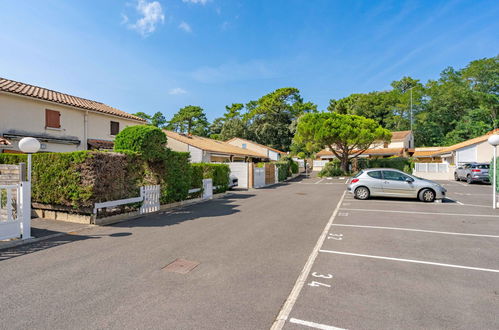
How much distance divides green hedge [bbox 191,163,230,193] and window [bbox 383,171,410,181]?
8.51 metres

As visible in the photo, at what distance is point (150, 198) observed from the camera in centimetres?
901

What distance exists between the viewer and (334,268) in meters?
4.11

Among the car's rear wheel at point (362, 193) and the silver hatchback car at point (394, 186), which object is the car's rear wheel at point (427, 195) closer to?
the silver hatchback car at point (394, 186)

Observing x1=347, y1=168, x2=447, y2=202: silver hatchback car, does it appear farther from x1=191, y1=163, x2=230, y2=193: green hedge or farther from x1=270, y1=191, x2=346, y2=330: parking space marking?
x1=270, y1=191, x2=346, y2=330: parking space marking

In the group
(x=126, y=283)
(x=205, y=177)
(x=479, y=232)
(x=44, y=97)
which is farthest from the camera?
(x=44, y=97)

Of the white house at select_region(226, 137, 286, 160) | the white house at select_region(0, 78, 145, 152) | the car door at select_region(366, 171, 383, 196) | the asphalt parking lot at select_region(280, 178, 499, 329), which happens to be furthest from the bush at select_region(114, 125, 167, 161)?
the white house at select_region(226, 137, 286, 160)

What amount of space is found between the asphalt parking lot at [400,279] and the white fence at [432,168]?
23608 millimetres

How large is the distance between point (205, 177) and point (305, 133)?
20.1 meters

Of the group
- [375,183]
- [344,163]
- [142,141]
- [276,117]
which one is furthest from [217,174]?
[276,117]

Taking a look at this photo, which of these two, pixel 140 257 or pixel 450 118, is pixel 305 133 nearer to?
pixel 140 257

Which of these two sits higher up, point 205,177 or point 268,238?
point 205,177

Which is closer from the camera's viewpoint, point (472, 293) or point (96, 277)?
point (472, 293)

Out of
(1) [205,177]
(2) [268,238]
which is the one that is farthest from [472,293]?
(1) [205,177]

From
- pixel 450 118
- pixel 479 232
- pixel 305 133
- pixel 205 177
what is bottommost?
pixel 479 232
